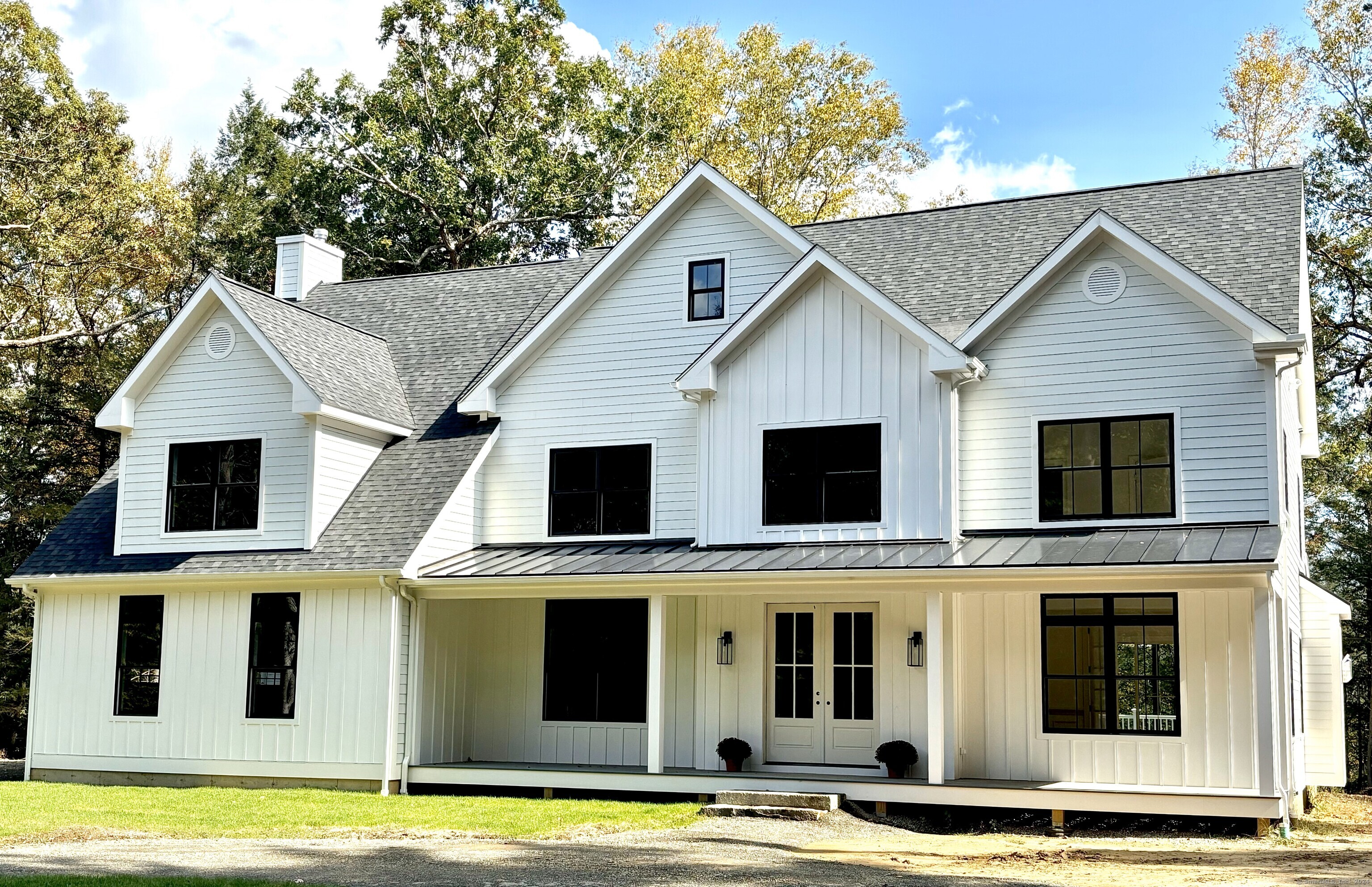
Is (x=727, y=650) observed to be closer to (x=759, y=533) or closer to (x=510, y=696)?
(x=759, y=533)

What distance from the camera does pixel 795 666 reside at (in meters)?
17.5

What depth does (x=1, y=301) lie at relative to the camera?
1219 inches

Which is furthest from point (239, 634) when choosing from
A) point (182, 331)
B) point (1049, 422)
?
point (1049, 422)

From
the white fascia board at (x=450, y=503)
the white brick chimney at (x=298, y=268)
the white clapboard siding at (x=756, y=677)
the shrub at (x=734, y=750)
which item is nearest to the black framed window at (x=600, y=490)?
the white fascia board at (x=450, y=503)

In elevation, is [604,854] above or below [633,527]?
below

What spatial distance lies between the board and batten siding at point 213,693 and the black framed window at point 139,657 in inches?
3.8

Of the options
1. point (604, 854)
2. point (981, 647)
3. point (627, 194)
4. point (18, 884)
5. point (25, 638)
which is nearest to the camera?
point (18, 884)

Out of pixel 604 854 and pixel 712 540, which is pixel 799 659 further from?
pixel 604 854

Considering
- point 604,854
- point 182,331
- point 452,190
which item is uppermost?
point 452,190

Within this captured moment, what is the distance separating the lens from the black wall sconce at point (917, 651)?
54.5ft

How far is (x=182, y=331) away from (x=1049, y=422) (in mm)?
11917

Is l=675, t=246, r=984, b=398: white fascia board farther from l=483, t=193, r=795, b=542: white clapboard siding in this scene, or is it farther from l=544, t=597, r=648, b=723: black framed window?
l=544, t=597, r=648, b=723: black framed window

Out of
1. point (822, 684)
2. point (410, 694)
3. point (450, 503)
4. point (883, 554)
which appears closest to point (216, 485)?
point (450, 503)

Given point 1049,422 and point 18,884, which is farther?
point 1049,422
